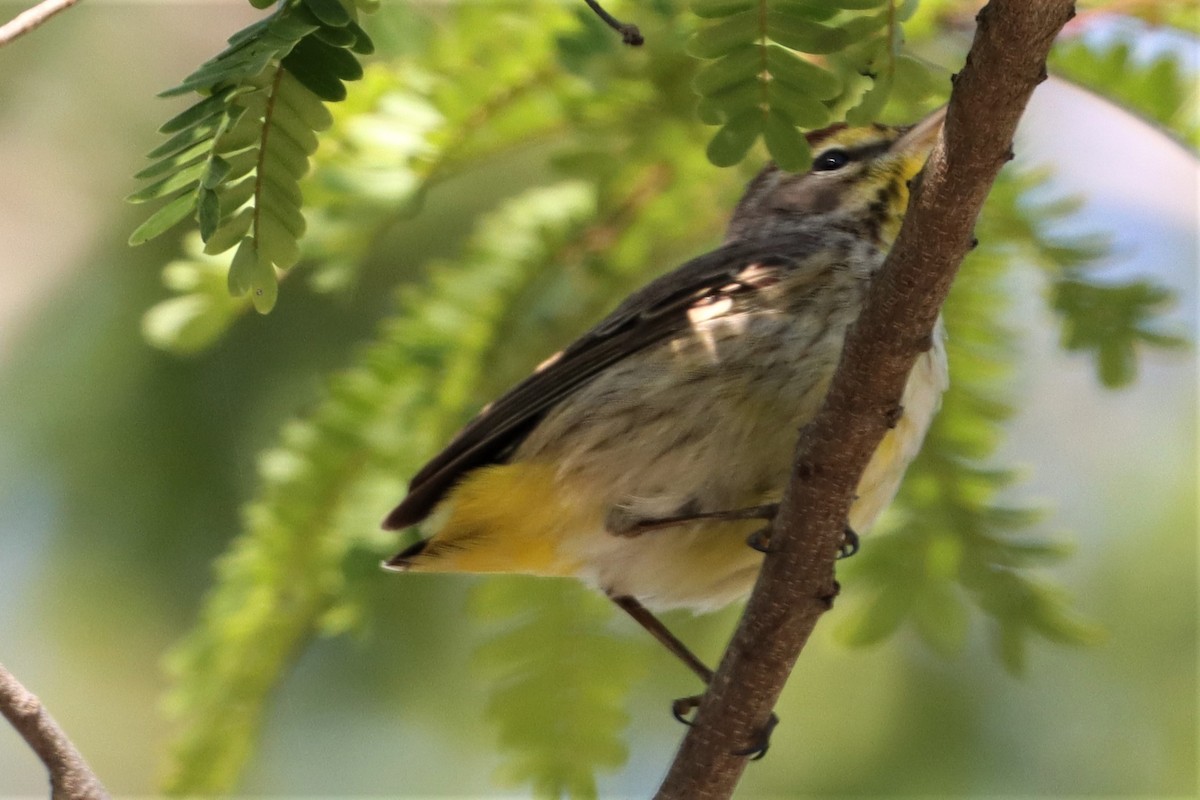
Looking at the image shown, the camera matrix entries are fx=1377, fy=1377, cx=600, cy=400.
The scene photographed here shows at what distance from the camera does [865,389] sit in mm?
2357

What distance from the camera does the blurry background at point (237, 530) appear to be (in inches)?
183

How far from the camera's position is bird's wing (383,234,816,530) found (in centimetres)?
343

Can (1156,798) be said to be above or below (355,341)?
below

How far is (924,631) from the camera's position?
11.1 ft

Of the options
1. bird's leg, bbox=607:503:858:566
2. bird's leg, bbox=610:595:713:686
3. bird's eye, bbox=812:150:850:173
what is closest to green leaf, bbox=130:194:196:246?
bird's leg, bbox=607:503:858:566

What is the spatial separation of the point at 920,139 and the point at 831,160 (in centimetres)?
43

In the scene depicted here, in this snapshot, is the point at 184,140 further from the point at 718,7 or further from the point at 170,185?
the point at 718,7

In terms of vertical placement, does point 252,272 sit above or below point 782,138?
below

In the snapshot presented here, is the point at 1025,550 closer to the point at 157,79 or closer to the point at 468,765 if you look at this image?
the point at 468,765

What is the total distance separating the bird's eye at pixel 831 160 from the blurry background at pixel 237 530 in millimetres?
864

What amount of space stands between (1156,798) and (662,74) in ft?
11.2

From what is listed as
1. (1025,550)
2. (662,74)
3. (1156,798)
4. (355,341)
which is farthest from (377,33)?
(1156,798)

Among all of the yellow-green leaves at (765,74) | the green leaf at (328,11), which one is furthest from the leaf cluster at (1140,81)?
the green leaf at (328,11)

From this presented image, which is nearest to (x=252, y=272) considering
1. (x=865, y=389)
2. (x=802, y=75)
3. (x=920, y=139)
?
(x=802, y=75)
